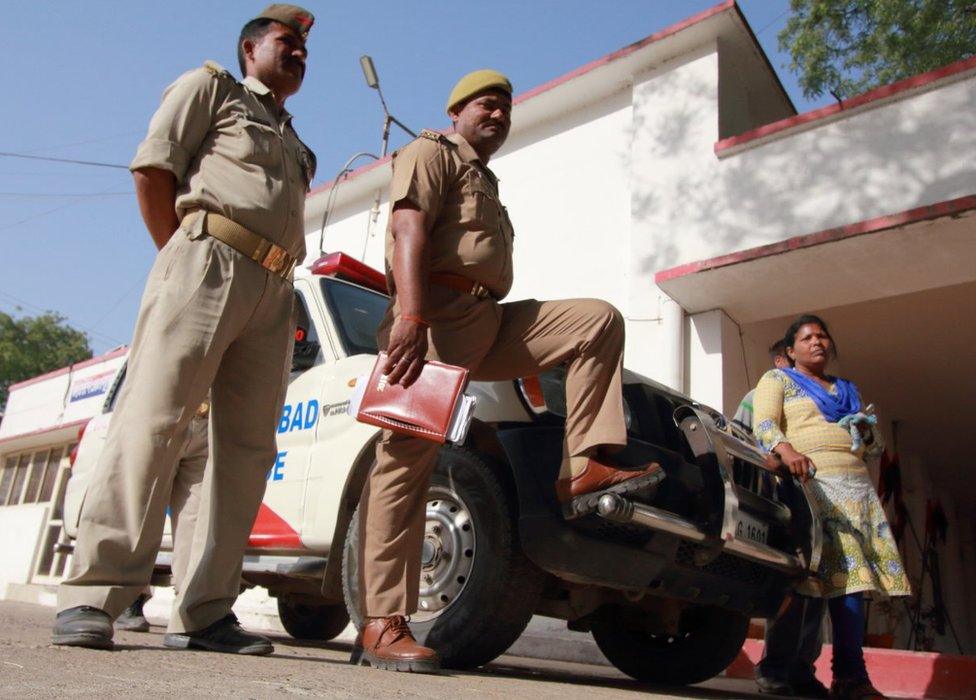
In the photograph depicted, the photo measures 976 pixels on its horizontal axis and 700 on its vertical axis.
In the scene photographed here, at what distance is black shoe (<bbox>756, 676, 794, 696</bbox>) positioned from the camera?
3842mm

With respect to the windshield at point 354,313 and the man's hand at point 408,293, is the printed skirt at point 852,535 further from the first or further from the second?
the windshield at point 354,313

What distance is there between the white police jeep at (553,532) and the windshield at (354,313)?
4.5 inches

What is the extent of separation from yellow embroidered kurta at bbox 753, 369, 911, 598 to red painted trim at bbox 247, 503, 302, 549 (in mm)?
2092

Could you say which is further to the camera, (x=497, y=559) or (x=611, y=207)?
(x=611, y=207)

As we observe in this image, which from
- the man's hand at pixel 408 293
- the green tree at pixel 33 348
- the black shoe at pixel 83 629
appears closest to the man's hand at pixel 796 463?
the man's hand at pixel 408 293

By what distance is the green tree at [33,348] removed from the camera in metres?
38.5

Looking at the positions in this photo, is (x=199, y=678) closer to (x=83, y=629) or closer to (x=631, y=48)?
(x=83, y=629)

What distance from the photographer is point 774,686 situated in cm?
387

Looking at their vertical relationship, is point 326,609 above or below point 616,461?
below

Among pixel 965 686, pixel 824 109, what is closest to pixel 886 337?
pixel 824 109

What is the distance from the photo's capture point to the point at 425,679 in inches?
92.8

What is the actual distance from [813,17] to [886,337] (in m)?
5.40

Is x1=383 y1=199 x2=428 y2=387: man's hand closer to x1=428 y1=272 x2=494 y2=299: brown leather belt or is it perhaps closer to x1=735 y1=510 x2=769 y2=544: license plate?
x1=428 y1=272 x2=494 y2=299: brown leather belt

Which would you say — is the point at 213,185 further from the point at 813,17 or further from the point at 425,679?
the point at 813,17
